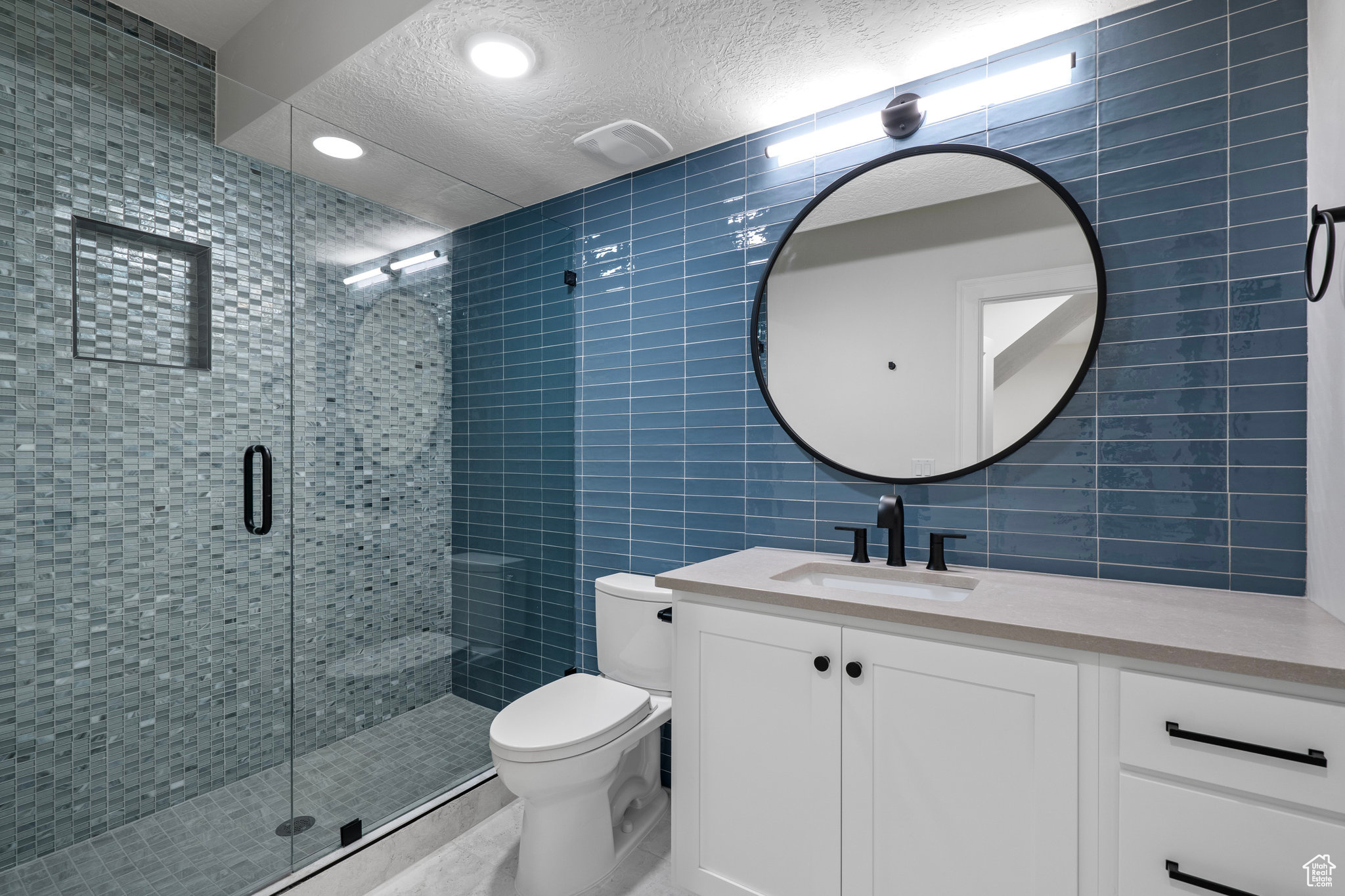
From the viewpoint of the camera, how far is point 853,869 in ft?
4.15

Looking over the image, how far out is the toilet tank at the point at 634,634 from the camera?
1939 mm

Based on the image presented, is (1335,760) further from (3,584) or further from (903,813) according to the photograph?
(3,584)

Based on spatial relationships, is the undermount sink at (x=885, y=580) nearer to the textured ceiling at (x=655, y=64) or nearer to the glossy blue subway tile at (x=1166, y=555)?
the glossy blue subway tile at (x=1166, y=555)

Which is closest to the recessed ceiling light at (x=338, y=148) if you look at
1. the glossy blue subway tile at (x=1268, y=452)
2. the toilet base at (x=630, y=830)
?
the toilet base at (x=630, y=830)

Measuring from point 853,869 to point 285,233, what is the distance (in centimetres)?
217

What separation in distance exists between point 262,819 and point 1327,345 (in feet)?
8.92

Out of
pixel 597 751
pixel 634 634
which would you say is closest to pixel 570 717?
pixel 597 751

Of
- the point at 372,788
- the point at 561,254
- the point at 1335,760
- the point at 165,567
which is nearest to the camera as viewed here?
the point at 1335,760

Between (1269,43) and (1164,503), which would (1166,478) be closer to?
(1164,503)

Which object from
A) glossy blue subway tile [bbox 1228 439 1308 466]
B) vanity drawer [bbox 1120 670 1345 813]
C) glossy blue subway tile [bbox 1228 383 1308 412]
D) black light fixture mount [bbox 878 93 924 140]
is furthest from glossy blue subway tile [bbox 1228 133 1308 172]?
vanity drawer [bbox 1120 670 1345 813]

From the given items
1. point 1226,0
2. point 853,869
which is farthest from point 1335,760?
point 1226,0

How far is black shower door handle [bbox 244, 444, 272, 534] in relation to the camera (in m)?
1.55

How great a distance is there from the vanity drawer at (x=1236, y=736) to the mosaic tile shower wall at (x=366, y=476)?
6.20 feet

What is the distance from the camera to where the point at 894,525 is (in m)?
1.56
